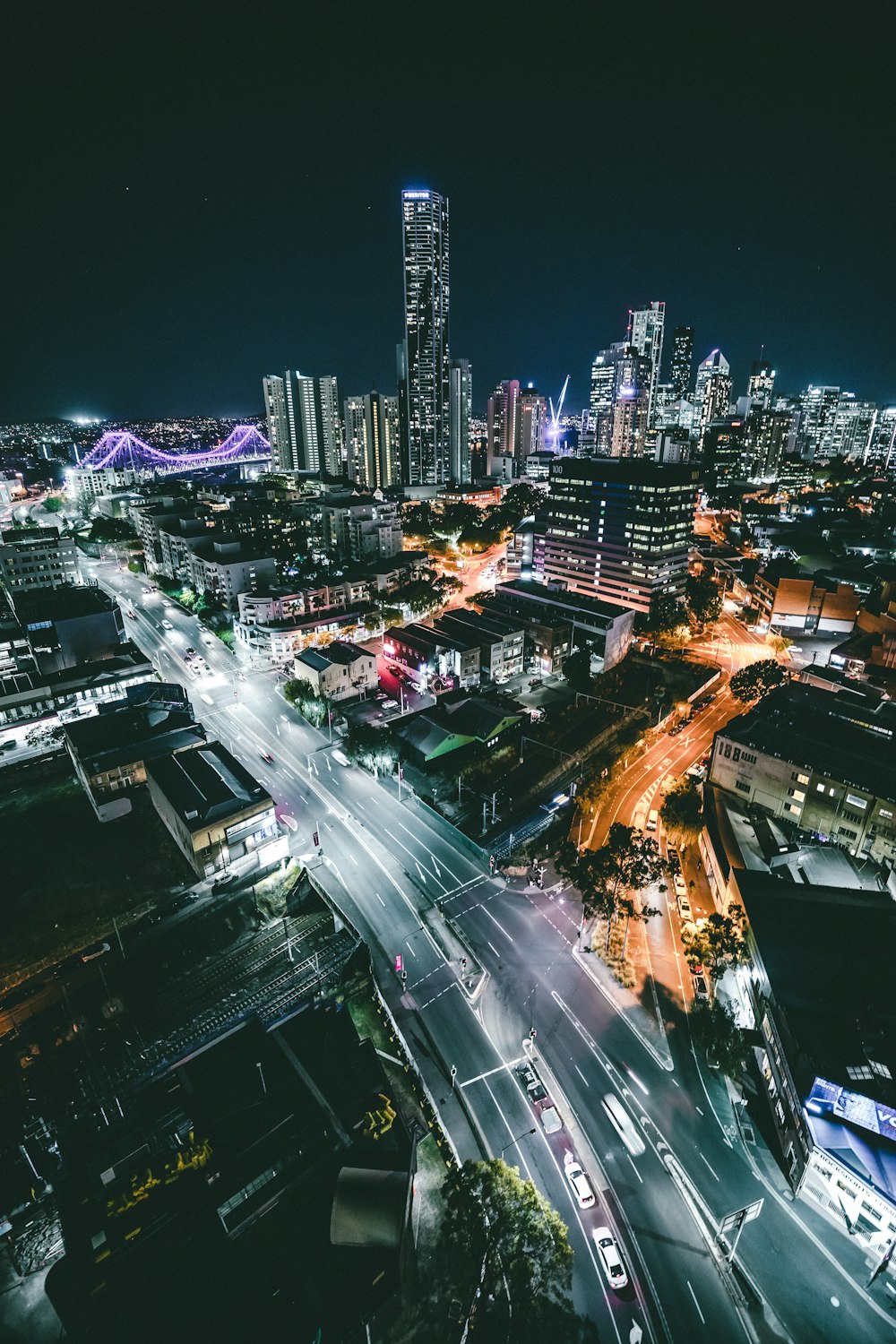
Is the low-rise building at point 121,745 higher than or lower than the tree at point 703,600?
lower

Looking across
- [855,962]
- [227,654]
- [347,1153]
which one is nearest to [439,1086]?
[347,1153]

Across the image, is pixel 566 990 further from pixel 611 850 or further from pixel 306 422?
pixel 306 422

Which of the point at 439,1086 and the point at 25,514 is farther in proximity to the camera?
the point at 25,514

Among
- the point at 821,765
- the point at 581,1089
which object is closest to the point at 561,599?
the point at 821,765

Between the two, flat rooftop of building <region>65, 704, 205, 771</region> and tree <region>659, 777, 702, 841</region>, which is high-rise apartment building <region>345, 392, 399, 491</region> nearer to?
flat rooftop of building <region>65, 704, 205, 771</region>

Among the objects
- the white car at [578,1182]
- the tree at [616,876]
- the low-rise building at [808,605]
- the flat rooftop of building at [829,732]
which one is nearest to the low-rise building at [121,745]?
the tree at [616,876]

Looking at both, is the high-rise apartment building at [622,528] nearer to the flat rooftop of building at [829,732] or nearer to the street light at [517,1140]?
the flat rooftop of building at [829,732]

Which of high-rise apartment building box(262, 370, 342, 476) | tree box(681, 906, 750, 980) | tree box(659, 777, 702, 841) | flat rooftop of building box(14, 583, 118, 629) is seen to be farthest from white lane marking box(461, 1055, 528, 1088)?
high-rise apartment building box(262, 370, 342, 476)
